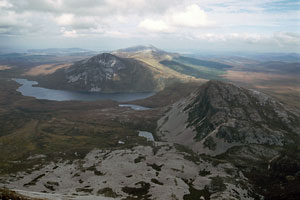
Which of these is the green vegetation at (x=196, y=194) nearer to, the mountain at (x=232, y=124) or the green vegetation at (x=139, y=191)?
the green vegetation at (x=139, y=191)

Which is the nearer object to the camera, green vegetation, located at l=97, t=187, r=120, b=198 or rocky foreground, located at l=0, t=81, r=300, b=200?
green vegetation, located at l=97, t=187, r=120, b=198

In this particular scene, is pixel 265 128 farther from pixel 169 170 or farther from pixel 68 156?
pixel 68 156

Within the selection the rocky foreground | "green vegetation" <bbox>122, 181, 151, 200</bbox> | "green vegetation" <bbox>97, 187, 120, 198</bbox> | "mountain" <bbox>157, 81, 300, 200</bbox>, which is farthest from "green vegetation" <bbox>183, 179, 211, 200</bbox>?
"green vegetation" <bbox>97, 187, 120, 198</bbox>

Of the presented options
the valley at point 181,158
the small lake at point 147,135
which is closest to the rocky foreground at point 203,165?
the valley at point 181,158

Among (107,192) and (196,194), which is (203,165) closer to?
(196,194)

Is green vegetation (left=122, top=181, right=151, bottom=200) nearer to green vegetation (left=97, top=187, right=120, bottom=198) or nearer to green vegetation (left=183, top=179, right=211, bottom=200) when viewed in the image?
green vegetation (left=97, top=187, right=120, bottom=198)

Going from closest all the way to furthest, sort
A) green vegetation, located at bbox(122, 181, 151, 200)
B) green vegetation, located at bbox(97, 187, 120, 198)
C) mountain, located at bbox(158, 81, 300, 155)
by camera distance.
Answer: green vegetation, located at bbox(97, 187, 120, 198) < green vegetation, located at bbox(122, 181, 151, 200) < mountain, located at bbox(158, 81, 300, 155)

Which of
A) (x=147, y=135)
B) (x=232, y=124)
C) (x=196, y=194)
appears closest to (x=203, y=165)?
(x=196, y=194)

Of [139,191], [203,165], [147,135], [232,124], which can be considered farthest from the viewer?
[147,135]
